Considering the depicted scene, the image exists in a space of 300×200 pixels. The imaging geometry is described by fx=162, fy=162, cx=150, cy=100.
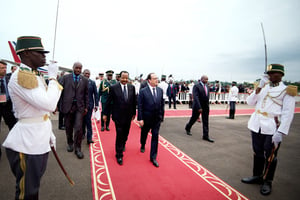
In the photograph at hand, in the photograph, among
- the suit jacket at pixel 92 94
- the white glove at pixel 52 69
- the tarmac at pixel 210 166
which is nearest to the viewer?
the white glove at pixel 52 69

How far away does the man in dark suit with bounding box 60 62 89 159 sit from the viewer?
372cm

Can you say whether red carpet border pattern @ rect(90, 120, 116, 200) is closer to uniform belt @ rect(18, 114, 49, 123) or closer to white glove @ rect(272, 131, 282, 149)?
uniform belt @ rect(18, 114, 49, 123)

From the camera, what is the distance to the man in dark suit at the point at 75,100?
12.2ft

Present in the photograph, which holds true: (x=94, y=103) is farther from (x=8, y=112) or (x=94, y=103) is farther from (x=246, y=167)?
(x=246, y=167)

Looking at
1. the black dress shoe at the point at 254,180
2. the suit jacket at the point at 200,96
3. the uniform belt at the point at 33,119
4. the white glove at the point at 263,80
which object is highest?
A: the white glove at the point at 263,80

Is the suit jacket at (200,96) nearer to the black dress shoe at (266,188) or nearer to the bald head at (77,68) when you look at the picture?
the black dress shoe at (266,188)

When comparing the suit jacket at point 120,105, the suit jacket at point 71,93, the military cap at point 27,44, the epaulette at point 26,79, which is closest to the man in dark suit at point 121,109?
the suit jacket at point 120,105

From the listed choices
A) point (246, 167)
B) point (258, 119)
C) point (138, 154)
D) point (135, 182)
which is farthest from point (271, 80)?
point (138, 154)

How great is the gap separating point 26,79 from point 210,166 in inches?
143

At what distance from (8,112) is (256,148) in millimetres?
5344

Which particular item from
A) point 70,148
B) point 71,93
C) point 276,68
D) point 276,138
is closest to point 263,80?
point 276,68

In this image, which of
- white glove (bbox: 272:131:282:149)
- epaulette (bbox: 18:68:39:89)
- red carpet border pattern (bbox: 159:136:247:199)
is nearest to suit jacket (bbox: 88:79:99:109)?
red carpet border pattern (bbox: 159:136:247:199)

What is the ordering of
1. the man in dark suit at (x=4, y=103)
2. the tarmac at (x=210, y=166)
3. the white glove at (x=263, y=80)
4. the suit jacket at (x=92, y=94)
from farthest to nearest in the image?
the suit jacket at (x=92, y=94), the man in dark suit at (x=4, y=103), the white glove at (x=263, y=80), the tarmac at (x=210, y=166)

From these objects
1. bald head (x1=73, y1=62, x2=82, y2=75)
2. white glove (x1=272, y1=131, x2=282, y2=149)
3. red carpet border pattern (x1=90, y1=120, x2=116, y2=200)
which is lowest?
A: red carpet border pattern (x1=90, y1=120, x2=116, y2=200)
